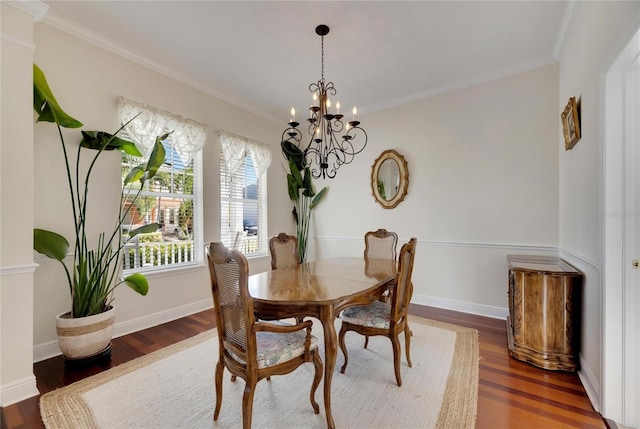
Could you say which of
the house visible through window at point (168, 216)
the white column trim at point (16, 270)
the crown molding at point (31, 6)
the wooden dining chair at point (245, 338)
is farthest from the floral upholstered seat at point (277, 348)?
the crown molding at point (31, 6)

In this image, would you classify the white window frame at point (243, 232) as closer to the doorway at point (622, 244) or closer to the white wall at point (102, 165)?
the white wall at point (102, 165)

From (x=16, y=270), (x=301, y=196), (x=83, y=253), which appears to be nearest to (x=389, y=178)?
(x=301, y=196)

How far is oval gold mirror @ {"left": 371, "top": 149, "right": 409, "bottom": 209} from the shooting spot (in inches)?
154

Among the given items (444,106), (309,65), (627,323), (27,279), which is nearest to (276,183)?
(309,65)

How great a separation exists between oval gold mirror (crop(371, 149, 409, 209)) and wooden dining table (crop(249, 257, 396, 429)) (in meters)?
1.70

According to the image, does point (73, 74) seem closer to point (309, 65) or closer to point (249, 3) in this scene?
point (249, 3)

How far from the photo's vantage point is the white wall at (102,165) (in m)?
2.38

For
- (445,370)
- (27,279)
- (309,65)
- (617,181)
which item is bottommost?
(445,370)

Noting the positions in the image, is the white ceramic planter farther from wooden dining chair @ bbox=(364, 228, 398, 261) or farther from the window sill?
wooden dining chair @ bbox=(364, 228, 398, 261)

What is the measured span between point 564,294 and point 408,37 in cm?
254

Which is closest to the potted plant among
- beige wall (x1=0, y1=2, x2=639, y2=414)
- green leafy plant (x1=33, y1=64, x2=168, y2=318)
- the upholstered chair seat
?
green leafy plant (x1=33, y1=64, x2=168, y2=318)

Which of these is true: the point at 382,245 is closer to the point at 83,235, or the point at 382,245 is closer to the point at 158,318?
the point at 158,318

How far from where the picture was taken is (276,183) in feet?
15.5

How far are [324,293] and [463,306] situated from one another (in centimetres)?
261
